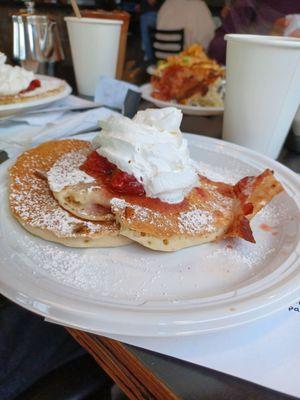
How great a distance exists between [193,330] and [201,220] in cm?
29

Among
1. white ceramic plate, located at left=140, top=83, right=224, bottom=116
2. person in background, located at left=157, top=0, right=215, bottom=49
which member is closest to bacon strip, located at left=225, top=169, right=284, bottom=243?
white ceramic plate, located at left=140, top=83, right=224, bottom=116

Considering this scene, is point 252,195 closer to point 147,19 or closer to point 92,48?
point 92,48

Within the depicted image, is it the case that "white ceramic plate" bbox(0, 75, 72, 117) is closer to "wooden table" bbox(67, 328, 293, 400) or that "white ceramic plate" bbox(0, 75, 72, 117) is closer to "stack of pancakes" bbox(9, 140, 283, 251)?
"stack of pancakes" bbox(9, 140, 283, 251)

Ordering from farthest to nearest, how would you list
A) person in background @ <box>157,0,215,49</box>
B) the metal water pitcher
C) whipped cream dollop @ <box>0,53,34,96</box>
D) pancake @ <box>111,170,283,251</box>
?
1. person in background @ <box>157,0,215,49</box>
2. the metal water pitcher
3. whipped cream dollop @ <box>0,53,34,96</box>
4. pancake @ <box>111,170,283,251</box>

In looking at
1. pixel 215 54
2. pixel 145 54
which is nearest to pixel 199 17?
pixel 145 54

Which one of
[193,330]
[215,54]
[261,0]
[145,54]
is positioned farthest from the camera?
[145,54]

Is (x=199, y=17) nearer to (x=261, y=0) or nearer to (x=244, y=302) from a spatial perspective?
(x=261, y=0)

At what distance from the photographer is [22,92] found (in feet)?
4.67

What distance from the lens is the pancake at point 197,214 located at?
68 centimetres

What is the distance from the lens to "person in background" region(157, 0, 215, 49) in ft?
17.8

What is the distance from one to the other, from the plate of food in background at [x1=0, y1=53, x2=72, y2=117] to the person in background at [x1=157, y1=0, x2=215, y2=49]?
14.2 ft

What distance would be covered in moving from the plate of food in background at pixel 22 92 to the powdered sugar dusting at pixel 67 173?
1.62 feet

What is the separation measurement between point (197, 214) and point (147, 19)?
562cm

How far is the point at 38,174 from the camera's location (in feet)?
2.81
